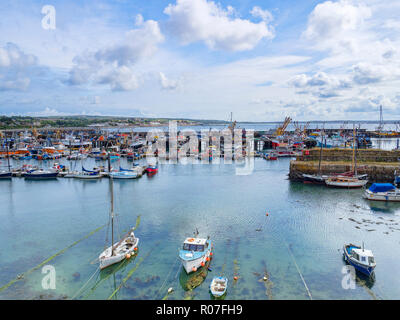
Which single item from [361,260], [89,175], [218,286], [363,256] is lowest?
[218,286]

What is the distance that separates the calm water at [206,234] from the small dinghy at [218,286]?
388 mm

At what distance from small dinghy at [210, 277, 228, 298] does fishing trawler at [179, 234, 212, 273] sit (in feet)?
4.91

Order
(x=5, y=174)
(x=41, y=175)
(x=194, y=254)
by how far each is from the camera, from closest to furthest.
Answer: (x=194, y=254) < (x=41, y=175) < (x=5, y=174)

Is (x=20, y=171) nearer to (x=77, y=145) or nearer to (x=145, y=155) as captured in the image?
(x=145, y=155)

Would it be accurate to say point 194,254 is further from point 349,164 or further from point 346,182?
point 349,164

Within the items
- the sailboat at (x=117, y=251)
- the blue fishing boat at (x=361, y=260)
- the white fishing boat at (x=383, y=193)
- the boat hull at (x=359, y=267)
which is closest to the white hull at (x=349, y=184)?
the white fishing boat at (x=383, y=193)

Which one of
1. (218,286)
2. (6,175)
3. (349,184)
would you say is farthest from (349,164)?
(6,175)

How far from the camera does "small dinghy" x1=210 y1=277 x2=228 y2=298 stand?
1205cm

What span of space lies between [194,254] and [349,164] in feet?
94.2

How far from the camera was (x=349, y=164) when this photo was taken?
35281 mm

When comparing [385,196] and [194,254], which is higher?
[385,196]

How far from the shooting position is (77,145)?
67938 mm

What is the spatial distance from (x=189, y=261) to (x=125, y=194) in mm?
18062
